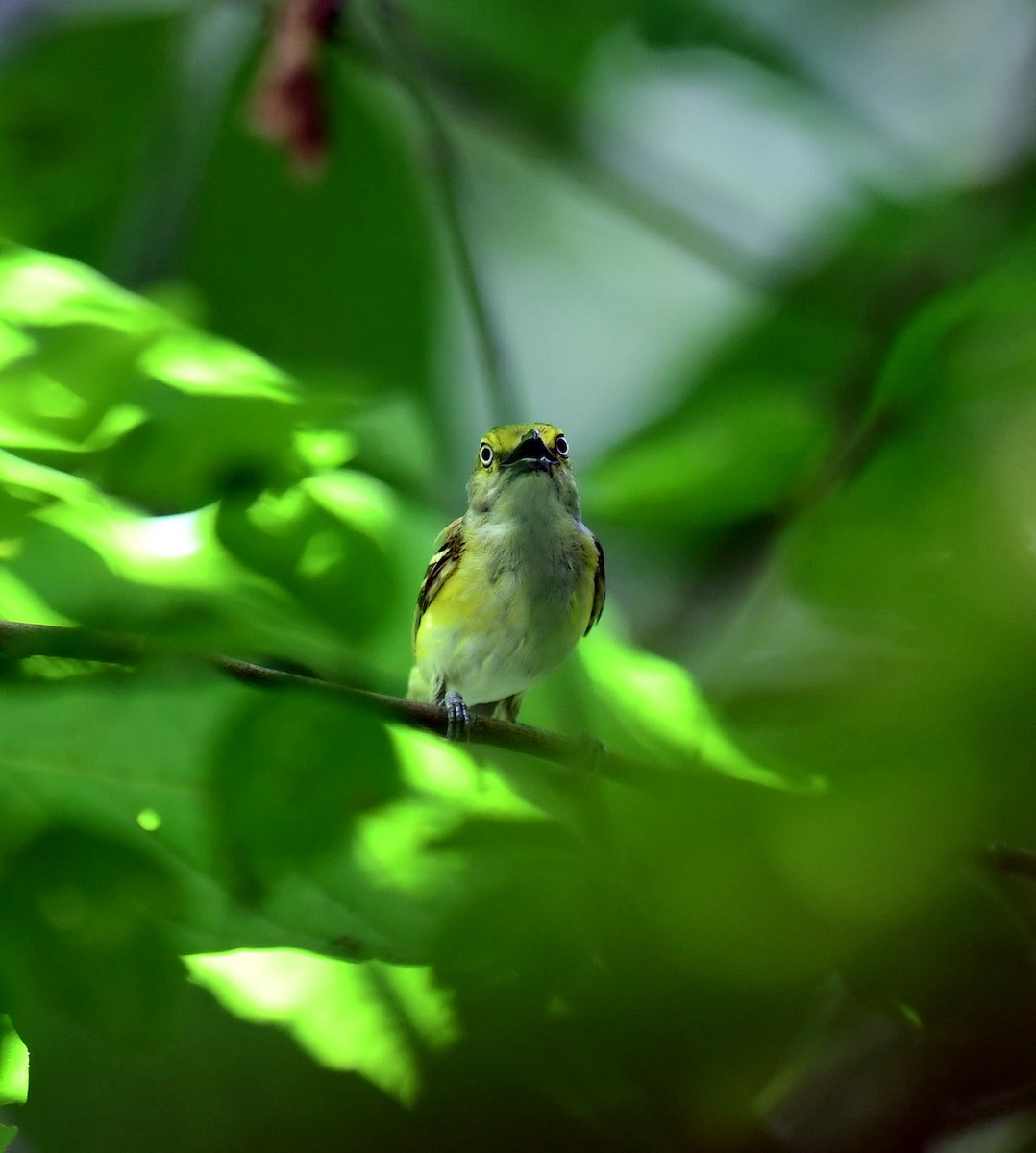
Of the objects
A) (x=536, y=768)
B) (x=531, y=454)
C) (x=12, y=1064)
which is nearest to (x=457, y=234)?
(x=531, y=454)

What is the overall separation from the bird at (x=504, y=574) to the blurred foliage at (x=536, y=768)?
72mm

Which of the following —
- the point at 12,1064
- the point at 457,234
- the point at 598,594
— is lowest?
the point at 12,1064

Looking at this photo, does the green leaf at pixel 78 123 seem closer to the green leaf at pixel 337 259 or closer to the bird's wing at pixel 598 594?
the green leaf at pixel 337 259

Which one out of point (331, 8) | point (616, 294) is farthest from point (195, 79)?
point (616, 294)

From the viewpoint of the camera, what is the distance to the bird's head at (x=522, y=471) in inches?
34.9

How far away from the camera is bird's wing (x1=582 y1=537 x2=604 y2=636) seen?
0.84m

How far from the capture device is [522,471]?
923mm

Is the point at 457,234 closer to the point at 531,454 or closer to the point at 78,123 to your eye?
the point at 531,454

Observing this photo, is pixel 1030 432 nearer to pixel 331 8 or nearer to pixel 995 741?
pixel 995 741

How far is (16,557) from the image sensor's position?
544mm

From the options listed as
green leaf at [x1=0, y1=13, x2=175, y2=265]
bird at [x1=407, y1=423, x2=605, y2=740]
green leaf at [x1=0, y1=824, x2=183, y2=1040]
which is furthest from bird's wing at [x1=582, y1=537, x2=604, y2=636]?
green leaf at [x1=0, y1=13, x2=175, y2=265]

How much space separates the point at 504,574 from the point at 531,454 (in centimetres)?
13

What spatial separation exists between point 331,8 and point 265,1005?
59 cm

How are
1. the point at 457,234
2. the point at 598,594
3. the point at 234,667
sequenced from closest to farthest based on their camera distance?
the point at 234,667
the point at 457,234
the point at 598,594
